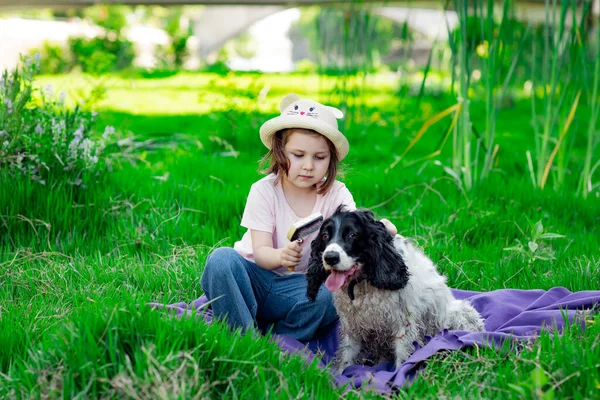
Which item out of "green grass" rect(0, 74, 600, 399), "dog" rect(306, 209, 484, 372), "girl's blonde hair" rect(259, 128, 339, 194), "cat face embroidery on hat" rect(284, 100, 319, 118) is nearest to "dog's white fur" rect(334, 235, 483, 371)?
"dog" rect(306, 209, 484, 372)

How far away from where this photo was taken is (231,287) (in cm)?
324

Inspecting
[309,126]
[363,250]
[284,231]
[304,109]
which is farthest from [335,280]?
[304,109]

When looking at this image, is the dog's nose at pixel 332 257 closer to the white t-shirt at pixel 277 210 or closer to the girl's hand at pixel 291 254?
the girl's hand at pixel 291 254

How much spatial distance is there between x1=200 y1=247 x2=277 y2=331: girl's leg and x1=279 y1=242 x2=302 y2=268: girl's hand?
0.22m

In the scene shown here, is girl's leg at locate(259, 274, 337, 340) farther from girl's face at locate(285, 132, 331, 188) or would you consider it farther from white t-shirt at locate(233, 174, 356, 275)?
girl's face at locate(285, 132, 331, 188)

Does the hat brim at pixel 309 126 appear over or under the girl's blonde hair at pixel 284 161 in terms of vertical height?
over

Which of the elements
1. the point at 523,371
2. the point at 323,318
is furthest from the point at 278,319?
the point at 523,371

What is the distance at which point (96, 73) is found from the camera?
6.85 meters

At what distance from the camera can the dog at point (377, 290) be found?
2912 mm

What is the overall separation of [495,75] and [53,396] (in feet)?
12.7

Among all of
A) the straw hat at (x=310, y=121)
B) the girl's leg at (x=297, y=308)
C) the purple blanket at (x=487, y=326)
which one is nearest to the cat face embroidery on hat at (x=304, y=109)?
the straw hat at (x=310, y=121)

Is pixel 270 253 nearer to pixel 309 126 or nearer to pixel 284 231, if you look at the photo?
pixel 284 231

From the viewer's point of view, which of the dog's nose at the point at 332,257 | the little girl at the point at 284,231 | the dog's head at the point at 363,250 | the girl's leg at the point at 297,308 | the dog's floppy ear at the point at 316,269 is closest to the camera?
the dog's nose at the point at 332,257

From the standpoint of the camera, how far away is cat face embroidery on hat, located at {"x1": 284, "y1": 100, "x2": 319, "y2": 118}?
3334 millimetres
